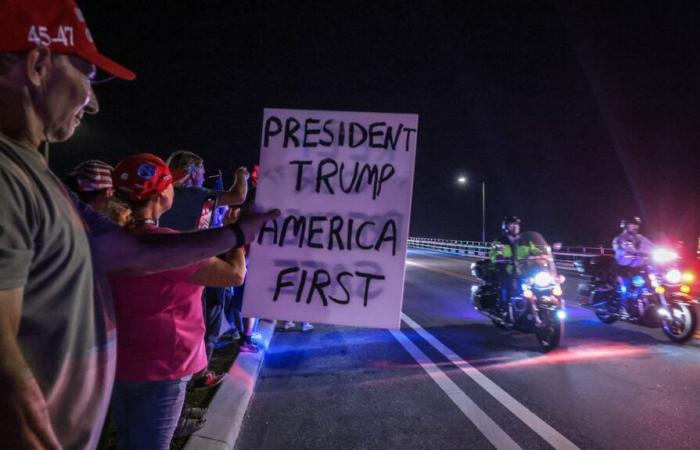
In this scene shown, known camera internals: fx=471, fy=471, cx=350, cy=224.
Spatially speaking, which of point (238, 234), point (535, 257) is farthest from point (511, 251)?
point (238, 234)

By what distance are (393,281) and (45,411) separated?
1734mm

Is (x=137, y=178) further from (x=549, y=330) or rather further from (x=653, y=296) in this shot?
(x=653, y=296)

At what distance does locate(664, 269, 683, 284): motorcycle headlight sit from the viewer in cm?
775

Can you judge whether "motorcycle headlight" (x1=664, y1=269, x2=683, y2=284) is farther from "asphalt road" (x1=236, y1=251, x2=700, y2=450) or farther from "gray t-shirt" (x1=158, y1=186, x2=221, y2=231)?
"gray t-shirt" (x1=158, y1=186, x2=221, y2=231)

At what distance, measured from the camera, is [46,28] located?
1158mm

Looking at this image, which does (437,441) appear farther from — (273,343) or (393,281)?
(273,343)

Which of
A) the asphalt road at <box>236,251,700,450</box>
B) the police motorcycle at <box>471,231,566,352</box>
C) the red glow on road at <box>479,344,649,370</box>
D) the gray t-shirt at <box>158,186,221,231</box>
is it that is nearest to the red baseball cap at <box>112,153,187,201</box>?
the gray t-shirt at <box>158,186,221,231</box>

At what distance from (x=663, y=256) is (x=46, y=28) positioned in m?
9.35

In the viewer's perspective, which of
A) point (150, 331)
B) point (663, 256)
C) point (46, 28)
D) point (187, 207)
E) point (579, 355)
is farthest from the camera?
point (663, 256)

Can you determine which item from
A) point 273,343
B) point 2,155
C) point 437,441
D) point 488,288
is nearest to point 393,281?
point 2,155

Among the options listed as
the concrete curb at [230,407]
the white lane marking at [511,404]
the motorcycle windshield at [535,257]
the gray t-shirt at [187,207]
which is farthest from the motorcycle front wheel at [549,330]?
the gray t-shirt at [187,207]

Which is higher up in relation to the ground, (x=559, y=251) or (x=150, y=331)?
(x=559, y=251)

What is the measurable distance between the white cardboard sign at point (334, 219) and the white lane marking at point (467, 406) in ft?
6.95

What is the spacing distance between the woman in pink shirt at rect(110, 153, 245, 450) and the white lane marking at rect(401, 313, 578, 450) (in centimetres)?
313
